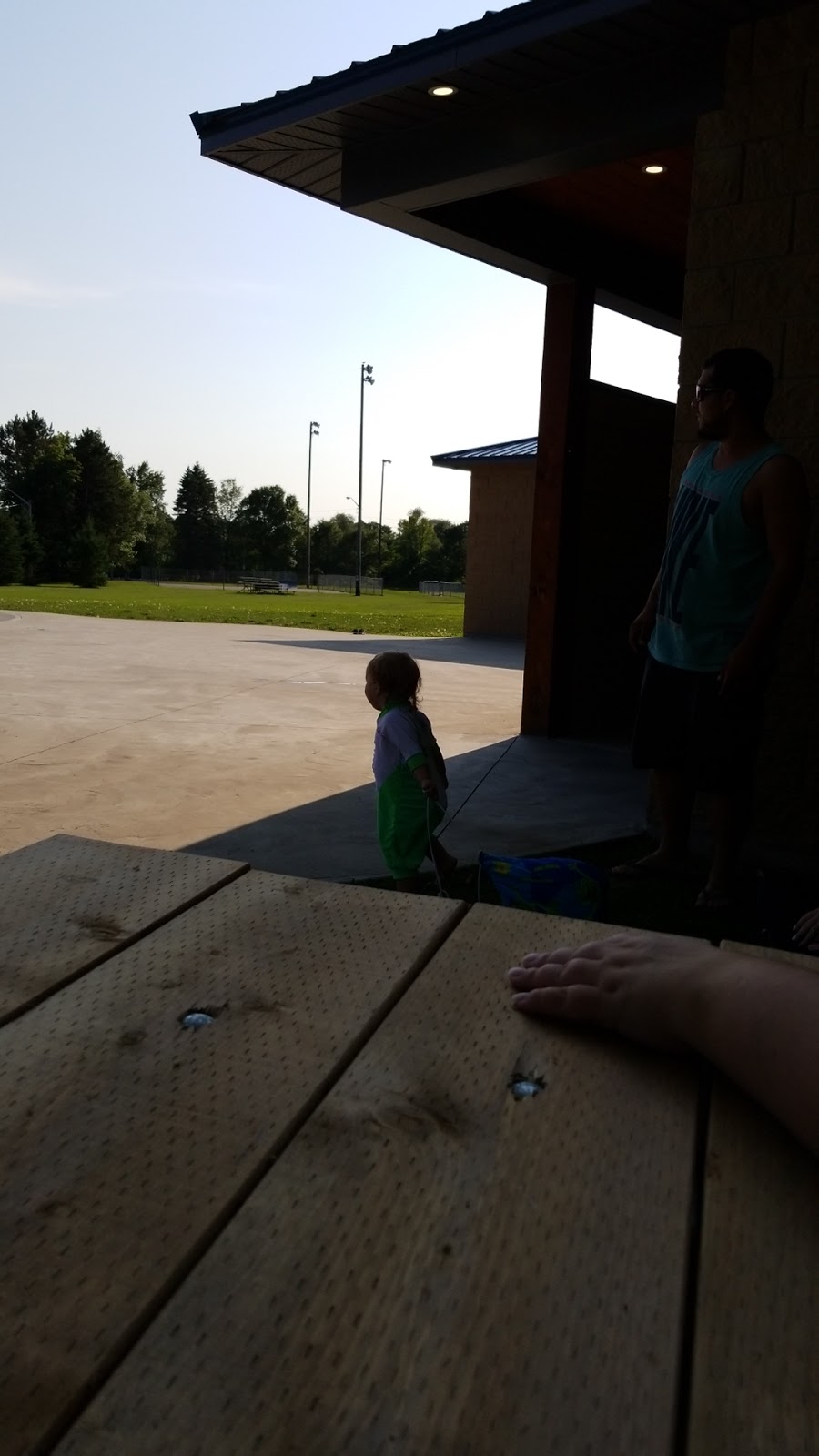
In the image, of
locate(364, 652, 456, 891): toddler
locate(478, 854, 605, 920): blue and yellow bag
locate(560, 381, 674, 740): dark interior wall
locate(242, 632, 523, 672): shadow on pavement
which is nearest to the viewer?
locate(478, 854, 605, 920): blue and yellow bag

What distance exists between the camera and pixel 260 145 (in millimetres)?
5262

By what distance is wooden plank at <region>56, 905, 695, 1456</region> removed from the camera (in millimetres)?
637

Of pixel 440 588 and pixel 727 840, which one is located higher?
pixel 727 840

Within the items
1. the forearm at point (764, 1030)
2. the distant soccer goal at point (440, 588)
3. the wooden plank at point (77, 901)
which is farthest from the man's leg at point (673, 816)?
the distant soccer goal at point (440, 588)

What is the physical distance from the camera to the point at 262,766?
5.88 metres

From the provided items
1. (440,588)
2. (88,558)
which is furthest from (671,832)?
(440,588)

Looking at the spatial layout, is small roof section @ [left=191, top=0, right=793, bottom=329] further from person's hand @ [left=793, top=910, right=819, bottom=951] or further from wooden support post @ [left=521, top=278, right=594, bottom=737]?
person's hand @ [left=793, top=910, right=819, bottom=951]

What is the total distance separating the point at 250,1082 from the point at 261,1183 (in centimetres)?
16

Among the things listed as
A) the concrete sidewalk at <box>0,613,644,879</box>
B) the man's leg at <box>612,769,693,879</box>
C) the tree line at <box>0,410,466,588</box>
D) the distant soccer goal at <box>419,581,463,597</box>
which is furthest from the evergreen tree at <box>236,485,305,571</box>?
the man's leg at <box>612,769,693,879</box>

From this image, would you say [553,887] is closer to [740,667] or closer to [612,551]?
[740,667]

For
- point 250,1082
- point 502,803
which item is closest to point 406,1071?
point 250,1082

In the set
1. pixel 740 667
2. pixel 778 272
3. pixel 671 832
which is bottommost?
pixel 671 832

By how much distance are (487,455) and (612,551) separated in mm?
10493

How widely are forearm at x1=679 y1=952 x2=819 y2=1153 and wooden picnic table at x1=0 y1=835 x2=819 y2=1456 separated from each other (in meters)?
0.04
